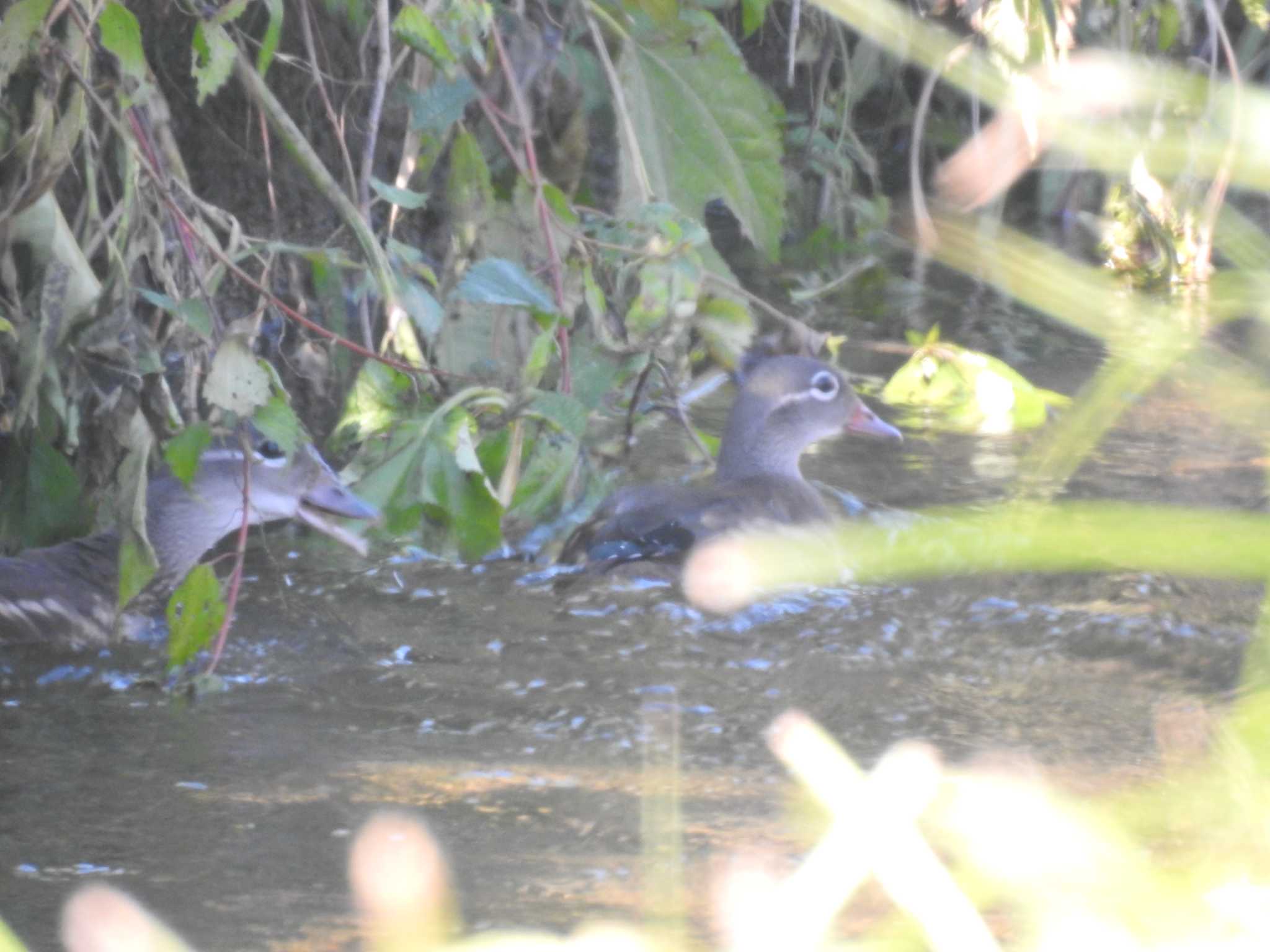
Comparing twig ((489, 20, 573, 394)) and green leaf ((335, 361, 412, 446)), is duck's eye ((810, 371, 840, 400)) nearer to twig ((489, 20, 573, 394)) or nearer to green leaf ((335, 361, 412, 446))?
twig ((489, 20, 573, 394))

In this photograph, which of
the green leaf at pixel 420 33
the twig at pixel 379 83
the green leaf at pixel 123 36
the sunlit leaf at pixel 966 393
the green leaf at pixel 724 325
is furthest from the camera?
the sunlit leaf at pixel 966 393

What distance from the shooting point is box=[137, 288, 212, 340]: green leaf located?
10.4 ft

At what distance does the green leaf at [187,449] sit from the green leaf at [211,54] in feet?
2.25

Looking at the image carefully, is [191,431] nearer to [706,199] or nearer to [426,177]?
[426,177]

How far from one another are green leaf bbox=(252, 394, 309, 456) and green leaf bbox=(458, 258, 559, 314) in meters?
0.60

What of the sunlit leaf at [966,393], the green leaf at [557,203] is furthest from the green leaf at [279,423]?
the sunlit leaf at [966,393]

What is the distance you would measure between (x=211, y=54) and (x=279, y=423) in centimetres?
78

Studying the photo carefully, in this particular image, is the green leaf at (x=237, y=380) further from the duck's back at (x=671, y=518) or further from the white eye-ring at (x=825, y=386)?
the white eye-ring at (x=825, y=386)

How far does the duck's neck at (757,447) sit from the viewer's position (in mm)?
4965

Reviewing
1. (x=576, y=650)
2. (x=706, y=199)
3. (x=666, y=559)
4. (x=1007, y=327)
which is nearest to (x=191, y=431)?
(x=576, y=650)

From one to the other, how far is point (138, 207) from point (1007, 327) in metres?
3.90

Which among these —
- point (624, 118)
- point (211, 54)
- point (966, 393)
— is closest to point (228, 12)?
point (211, 54)

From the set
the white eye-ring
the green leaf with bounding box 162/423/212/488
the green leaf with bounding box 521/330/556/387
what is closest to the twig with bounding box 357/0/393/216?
the green leaf with bounding box 521/330/556/387

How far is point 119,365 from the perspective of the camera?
3.37 meters
